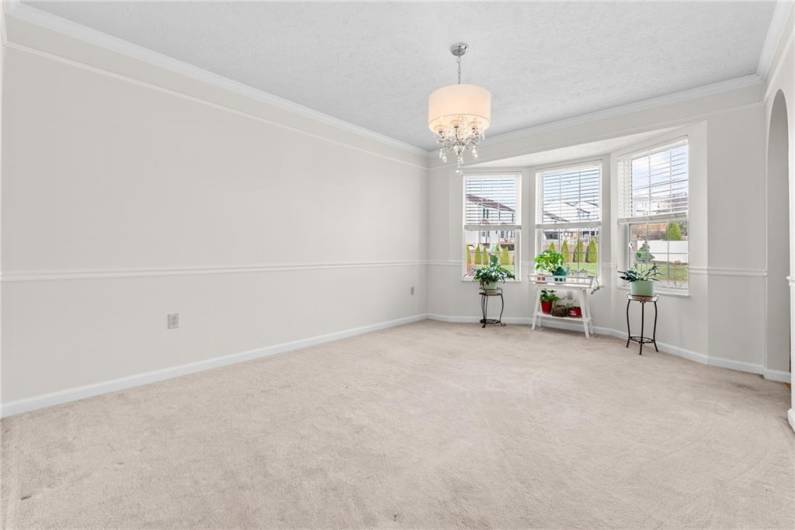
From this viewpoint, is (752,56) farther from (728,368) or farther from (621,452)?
→ (621,452)

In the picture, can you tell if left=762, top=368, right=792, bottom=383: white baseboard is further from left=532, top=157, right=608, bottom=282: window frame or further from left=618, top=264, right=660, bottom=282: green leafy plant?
left=532, top=157, right=608, bottom=282: window frame

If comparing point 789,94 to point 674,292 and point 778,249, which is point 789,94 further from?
point 674,292

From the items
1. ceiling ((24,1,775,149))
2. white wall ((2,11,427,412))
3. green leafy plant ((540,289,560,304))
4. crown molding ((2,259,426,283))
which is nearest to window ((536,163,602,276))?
green leafy plant ((540,289,560,304))

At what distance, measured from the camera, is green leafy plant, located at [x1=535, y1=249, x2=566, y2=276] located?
518 cm

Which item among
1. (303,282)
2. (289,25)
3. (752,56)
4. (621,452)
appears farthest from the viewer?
(303,282)

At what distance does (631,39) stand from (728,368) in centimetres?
299

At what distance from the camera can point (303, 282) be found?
169 inches

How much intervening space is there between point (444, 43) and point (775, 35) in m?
2.34

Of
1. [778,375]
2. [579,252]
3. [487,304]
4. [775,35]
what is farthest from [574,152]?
[778,375]

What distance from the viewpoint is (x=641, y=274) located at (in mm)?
4203

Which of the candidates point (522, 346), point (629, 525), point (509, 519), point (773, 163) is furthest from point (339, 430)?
point (773, 163)

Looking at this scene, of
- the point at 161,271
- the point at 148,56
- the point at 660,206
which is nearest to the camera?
the point at 148,56

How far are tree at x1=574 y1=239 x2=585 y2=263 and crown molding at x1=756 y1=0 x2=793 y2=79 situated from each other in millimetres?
2414

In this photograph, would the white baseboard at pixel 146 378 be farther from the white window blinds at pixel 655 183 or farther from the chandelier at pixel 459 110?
the white window blinds at pixel 655 183
